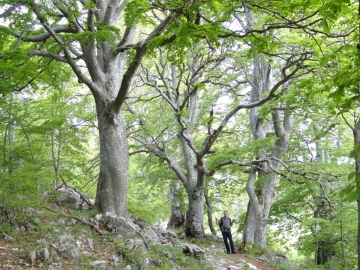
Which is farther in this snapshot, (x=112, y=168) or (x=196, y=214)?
(x=196, y=214)

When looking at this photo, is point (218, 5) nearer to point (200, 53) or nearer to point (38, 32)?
point (38, 32)

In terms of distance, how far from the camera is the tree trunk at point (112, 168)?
7352mm

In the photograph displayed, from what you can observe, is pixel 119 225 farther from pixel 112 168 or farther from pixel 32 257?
pixel 32 257

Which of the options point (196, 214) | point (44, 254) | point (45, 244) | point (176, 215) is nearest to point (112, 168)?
point (45, 244)

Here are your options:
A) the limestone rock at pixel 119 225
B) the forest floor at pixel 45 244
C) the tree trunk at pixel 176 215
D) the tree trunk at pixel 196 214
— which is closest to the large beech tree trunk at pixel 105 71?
the limestone rock at pixel 119 225

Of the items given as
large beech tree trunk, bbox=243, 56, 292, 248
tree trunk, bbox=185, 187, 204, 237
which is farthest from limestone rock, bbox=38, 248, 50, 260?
large beech tree trunk, bbox=243, 56, 292, 248

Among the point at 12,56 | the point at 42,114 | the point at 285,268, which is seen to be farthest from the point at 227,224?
the point at 12,56

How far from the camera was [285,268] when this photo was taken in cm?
930

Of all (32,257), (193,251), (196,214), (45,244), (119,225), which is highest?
(196,214)

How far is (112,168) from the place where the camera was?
7461 mm

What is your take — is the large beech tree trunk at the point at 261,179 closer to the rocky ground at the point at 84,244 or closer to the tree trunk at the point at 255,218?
the tree trunk at the point at 255,218

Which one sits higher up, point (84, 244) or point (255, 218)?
point (255, 218)

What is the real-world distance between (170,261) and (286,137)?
6750 millimetres

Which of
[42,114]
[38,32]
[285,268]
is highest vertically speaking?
[38,32]
